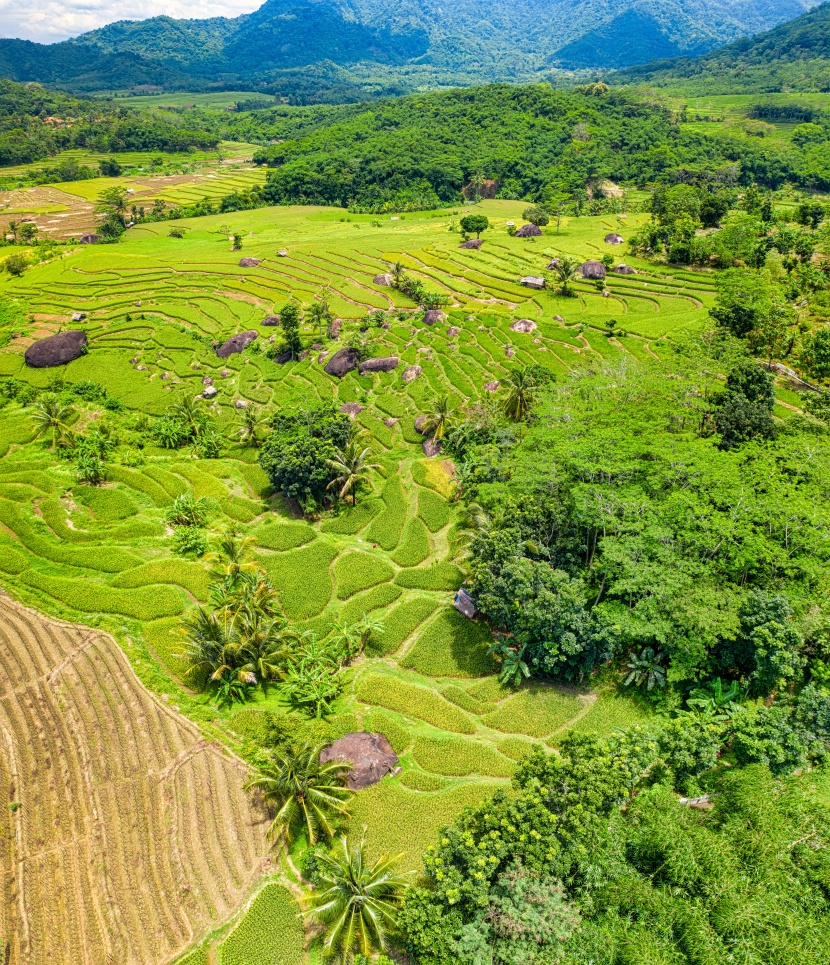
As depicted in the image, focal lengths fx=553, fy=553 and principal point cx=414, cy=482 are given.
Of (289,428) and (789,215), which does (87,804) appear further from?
(789,215)

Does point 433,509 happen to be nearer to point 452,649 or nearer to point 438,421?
point 438,421

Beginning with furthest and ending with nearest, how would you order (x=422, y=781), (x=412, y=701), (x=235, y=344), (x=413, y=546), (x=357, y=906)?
(x=235, y=344), (x=413, y=546), (x=412, y=701), (x=422, y=781), (x=357, y=906)

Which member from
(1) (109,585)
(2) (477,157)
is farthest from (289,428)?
(2) (477,157)

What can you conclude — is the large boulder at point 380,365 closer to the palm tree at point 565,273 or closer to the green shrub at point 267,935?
the palm tree at point 565,273

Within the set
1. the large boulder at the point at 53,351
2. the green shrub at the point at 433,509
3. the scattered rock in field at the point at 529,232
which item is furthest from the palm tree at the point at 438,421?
the scattered rock in field at the point at 529,232

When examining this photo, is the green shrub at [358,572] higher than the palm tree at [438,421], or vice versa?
the palm tree at [438,421]

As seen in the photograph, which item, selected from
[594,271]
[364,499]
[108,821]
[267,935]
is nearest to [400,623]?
[364,499]

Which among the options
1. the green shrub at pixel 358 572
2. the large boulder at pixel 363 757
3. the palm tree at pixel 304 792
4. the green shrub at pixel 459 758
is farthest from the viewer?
the green shrub at pixel 358 572
